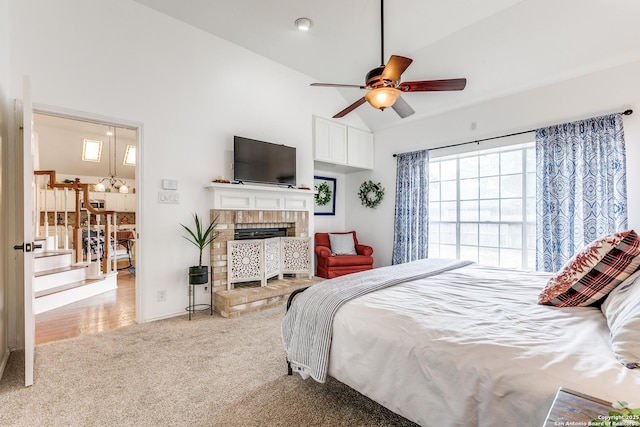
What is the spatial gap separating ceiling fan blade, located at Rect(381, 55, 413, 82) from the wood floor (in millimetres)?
3546

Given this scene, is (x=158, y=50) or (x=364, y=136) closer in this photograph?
(x=158, y=50)

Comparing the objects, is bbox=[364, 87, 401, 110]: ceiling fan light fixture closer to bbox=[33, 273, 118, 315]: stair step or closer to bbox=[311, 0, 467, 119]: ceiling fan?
bbox=[311, 0, 467, 119]: ceiling fan

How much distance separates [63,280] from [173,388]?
3.31 m

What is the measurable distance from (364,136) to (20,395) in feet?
17.4

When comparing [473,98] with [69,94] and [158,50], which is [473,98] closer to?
[158,50]

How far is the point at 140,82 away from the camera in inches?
128

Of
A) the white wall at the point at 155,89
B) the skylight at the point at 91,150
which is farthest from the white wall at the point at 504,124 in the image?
the skylight at the point at 91,150

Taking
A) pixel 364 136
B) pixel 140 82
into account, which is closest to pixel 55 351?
pixel 140 82

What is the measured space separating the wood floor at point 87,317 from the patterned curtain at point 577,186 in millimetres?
4968

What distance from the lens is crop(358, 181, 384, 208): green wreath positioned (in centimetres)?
555

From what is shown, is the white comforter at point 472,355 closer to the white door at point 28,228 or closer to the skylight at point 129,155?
the white door at point 28,228

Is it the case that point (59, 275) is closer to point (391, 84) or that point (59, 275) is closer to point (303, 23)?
point (303, 23)

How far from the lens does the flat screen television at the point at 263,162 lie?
12.8ft

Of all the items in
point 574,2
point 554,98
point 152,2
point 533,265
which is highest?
point 152,2
